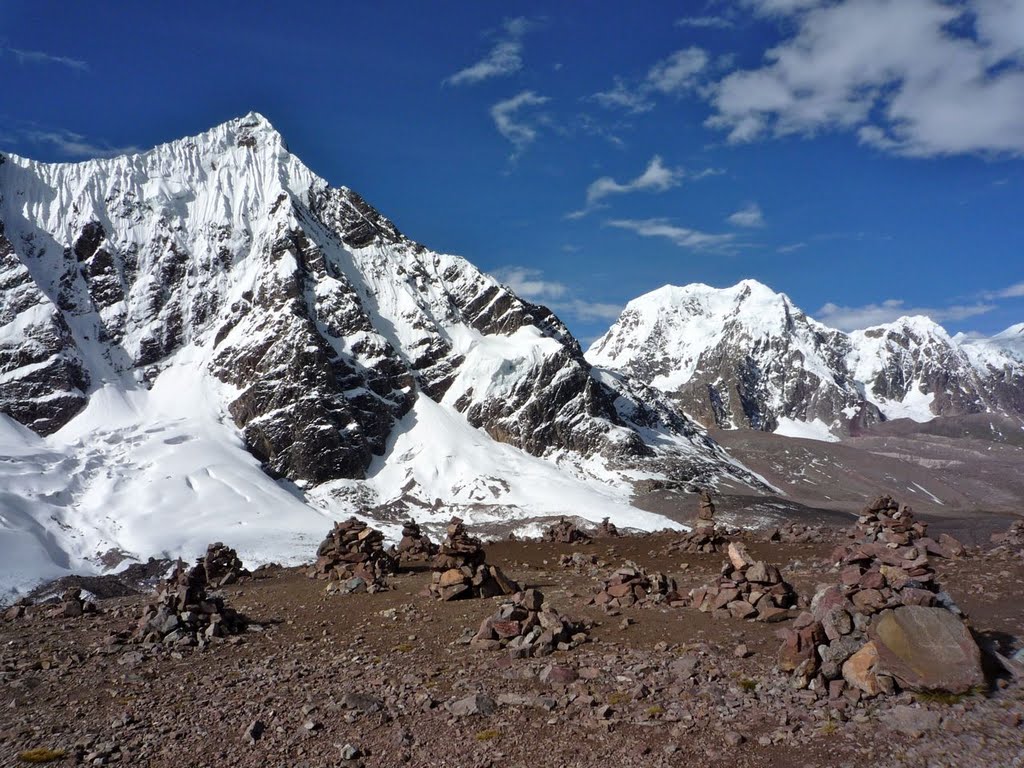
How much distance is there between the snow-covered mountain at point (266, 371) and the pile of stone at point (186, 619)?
6306cm

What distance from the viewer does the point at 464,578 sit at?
15.8m

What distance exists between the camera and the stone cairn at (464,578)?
15.6 meters

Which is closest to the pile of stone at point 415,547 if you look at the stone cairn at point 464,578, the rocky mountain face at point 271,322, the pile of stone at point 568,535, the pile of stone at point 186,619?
the pile of stone at point 568,535

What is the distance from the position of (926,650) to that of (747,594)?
4456 millimetres

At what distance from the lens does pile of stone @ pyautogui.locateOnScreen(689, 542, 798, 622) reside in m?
11.8

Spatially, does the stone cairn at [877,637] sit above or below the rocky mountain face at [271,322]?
below

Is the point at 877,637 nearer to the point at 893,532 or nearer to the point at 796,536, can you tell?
the point at 893,532

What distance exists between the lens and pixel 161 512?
3088 inches

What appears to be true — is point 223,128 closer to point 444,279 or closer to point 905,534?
point 444,279

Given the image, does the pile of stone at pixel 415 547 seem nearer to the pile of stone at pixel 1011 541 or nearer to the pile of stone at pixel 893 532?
the pile of stone at pixel 893 532

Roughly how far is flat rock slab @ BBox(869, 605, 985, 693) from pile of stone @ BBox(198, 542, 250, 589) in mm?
18501

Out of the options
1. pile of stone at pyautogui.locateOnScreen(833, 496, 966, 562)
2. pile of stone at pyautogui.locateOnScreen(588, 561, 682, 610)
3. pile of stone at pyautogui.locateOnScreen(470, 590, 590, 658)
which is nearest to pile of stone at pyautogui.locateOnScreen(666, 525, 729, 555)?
pile of stone at pyautogui.locateOnScreen(833, 496, 966, 562)

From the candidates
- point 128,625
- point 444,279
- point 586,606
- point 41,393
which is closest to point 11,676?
point 128,625

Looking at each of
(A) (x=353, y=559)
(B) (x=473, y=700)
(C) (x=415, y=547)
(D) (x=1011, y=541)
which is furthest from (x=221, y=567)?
(D) (x=1011, y=541)
